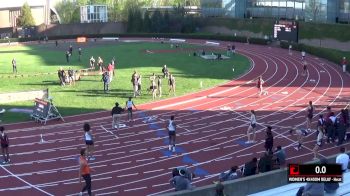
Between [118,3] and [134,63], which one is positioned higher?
[118,3]

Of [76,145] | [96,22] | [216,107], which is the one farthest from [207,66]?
[96,22]

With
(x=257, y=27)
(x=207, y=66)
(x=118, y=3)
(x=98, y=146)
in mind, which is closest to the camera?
(x=98, y=146)

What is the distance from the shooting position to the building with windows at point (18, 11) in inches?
3588

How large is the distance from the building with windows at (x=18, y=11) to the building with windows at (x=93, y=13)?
7520 mm

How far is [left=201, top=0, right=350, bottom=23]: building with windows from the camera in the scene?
208ft

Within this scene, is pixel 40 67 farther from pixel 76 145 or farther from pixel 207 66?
pixel 76 145

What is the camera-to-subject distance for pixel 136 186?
18.4 m

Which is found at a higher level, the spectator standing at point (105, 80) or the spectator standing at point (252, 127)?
the spectator standing at point (105, 80)

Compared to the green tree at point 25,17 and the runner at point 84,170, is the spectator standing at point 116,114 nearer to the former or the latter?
the runner at point 84,170

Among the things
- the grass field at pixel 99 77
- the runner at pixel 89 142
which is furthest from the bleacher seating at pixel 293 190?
the grass field at pixel 99 77

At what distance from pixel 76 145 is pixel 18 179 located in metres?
4.49

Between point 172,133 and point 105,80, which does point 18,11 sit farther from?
point 172,133

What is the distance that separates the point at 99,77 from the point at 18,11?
56.1 metres
